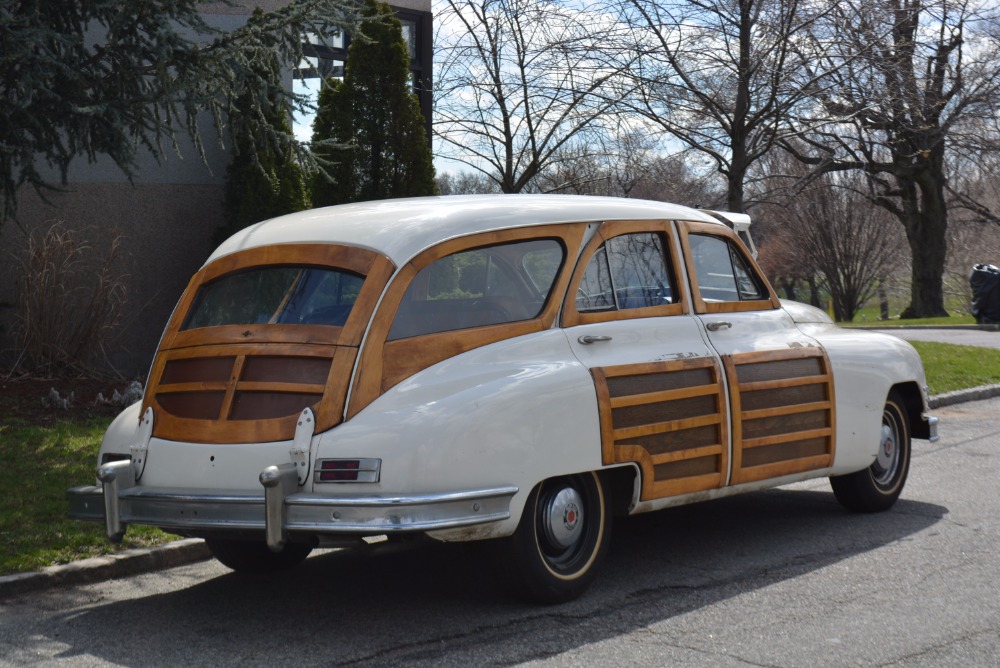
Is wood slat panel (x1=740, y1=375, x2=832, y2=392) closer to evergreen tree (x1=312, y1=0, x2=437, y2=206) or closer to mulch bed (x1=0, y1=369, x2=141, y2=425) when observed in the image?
mulch bed (x1=0, y1=369, x2=141, y2=425)

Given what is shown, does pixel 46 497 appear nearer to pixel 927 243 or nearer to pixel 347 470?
pixel 347 470

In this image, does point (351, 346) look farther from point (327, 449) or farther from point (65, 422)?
point (65, 422)

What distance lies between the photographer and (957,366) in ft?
56.2

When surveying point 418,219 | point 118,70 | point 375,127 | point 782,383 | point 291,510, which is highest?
point 375,127

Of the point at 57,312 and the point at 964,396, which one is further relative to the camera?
A: the point at 964,396

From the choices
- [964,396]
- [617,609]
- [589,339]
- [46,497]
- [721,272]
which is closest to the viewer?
[617,609]

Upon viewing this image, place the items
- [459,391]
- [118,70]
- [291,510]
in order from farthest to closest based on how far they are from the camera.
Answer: [118,70] → [459,391] → [291,510]

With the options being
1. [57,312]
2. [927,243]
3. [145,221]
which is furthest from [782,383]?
[927,243]

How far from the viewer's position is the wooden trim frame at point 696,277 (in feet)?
21.9

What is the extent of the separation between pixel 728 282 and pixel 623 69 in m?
8.60

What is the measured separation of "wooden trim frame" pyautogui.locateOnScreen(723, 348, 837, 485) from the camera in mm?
6355

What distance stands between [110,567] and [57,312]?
6610 mm

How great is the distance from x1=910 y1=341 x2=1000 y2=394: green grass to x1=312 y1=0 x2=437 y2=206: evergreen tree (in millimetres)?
6941

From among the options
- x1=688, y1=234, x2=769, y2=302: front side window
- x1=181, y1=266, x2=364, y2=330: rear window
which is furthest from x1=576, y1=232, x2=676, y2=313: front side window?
x1=181, y1=266, x2=364, y2=330: rear window
